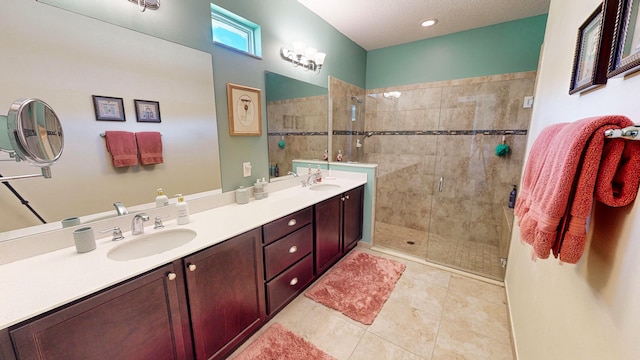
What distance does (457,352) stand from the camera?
4.99ft

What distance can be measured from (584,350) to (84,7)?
2369mm

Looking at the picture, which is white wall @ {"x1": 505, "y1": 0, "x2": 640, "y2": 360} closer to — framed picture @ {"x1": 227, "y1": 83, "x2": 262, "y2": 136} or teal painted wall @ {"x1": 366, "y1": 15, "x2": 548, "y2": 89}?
teal painted wall @ {"x1": 366, "y1": 15, "x2": 548, "y2": 89}

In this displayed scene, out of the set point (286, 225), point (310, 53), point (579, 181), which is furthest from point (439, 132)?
point (579, 181)

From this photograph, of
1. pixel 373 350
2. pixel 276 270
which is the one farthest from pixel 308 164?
pixel 373 350

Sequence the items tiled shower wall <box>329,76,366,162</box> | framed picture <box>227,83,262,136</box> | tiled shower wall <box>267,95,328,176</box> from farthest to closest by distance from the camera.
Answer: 1. tiled shower wall <box>329,76,366,162</box>
2. tiled shower wall <box>267,95,328,176</box>
3. framed picture <box>227,83,262,136</box>

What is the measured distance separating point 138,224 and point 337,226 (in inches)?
63.2

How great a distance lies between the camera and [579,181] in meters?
0.60

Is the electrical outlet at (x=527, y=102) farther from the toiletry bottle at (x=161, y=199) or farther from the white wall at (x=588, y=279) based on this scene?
the toiletry bottle at (x=161, y=199)

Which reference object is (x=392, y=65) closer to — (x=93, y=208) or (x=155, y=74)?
(x=155, y=74)

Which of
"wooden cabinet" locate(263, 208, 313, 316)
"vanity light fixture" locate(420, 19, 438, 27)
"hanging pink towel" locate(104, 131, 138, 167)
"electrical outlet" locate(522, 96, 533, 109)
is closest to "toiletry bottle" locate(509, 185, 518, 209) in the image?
"electrical outlet" locate(522, 96, 533, 109)

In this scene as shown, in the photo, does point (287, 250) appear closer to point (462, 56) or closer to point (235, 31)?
point (235, 31)

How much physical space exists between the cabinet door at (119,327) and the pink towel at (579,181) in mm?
1433

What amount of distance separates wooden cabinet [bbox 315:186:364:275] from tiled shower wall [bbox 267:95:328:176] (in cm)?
61

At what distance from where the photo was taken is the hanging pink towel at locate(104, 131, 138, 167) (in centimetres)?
127
